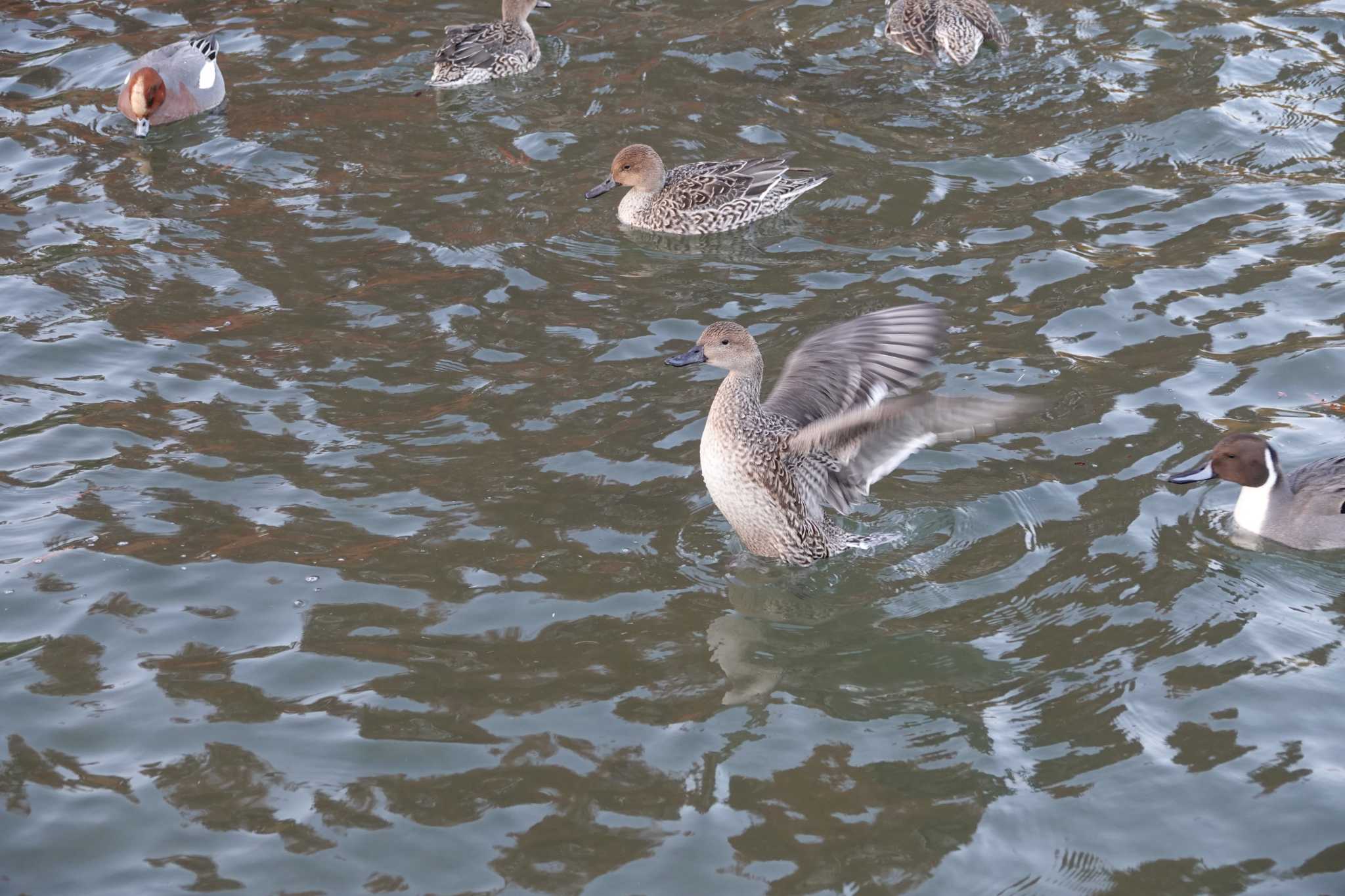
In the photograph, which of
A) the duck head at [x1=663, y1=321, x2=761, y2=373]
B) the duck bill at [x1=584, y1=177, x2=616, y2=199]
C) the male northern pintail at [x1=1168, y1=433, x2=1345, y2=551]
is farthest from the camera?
the duck bill at [x1=584, y1=177, x2=616, y2=199]

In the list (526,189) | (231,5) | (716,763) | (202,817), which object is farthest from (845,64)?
(202,817)

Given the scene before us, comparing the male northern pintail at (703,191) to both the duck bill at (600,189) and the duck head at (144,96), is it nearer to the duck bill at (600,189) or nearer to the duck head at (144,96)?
the duck bill at (600,189)

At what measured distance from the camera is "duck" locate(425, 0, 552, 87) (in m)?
10.2

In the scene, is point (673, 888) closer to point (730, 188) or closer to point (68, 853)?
point (68, 853)

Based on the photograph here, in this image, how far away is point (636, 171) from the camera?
9.10 metres

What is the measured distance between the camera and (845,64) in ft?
35.0

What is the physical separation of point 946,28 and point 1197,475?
5273 mm

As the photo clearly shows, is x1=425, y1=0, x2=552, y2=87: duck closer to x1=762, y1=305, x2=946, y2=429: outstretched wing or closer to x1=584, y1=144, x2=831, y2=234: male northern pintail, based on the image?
x1=584, y1=144, x2=831, y2=234: male northern pintail

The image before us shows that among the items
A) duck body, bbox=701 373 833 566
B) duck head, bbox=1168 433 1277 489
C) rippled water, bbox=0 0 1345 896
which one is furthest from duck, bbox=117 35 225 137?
duck head, bbox=1168 433 1277 489

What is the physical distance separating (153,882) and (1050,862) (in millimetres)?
2848

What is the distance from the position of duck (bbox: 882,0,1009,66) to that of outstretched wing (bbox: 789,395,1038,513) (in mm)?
5420

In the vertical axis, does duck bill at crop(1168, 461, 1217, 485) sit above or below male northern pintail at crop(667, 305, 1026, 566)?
below

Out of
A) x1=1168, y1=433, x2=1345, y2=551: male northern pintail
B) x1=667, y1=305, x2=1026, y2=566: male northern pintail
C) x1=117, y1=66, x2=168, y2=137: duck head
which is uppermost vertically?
x1=117, y1=66, x2=168, y2=137: duck head

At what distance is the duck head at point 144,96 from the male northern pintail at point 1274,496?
740 cm
